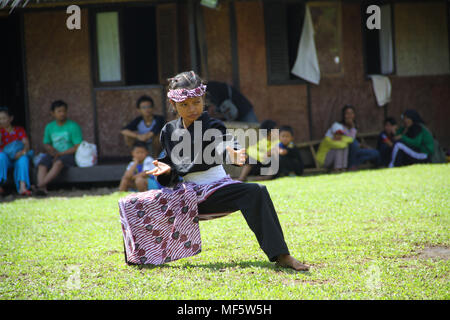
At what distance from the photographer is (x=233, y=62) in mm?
11172

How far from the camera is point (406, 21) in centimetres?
1229

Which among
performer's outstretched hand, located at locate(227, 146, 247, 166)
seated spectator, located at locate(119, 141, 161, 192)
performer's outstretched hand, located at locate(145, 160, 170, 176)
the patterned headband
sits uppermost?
the patterned headband

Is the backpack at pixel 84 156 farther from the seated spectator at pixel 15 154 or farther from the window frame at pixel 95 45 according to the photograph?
the window frame at pixel 95 45

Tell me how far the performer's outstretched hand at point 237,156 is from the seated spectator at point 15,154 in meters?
6.49

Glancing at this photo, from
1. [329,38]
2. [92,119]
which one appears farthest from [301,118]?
[92,119]

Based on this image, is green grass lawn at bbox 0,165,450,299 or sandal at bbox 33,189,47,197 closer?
green grass lawn at bbox 0,165,450,299

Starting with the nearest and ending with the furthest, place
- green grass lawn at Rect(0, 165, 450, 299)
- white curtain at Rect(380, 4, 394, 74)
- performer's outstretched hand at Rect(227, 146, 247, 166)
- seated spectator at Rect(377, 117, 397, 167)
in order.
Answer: green grass lawn at Rect(0, 165, 450, 299)
performer's outstretched hand at Rect(227, 146, 247, 166)
seated spectator at Rect(377, 117, 397, 167)
white curtain at Rect(380, 4, 394, 74)

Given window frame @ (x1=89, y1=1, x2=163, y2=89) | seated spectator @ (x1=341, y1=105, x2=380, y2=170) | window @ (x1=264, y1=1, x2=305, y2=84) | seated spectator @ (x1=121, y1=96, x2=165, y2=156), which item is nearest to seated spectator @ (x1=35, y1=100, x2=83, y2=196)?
seated spectator @ (x1=121, y1=96, x2=165, y2=156)

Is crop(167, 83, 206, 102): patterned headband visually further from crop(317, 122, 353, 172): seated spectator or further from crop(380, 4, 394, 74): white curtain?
crop(380, 4, 394, 74): white curtain

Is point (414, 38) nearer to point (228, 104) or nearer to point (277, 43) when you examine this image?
point (277, 43)

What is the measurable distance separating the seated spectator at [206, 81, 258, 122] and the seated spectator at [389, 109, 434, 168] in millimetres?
2808

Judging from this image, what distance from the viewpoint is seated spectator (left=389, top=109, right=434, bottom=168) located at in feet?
35.2

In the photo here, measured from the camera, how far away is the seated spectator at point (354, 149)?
35.8 feet

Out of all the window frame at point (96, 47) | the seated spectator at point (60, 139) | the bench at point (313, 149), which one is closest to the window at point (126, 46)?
the window frame at point (96, 47)
